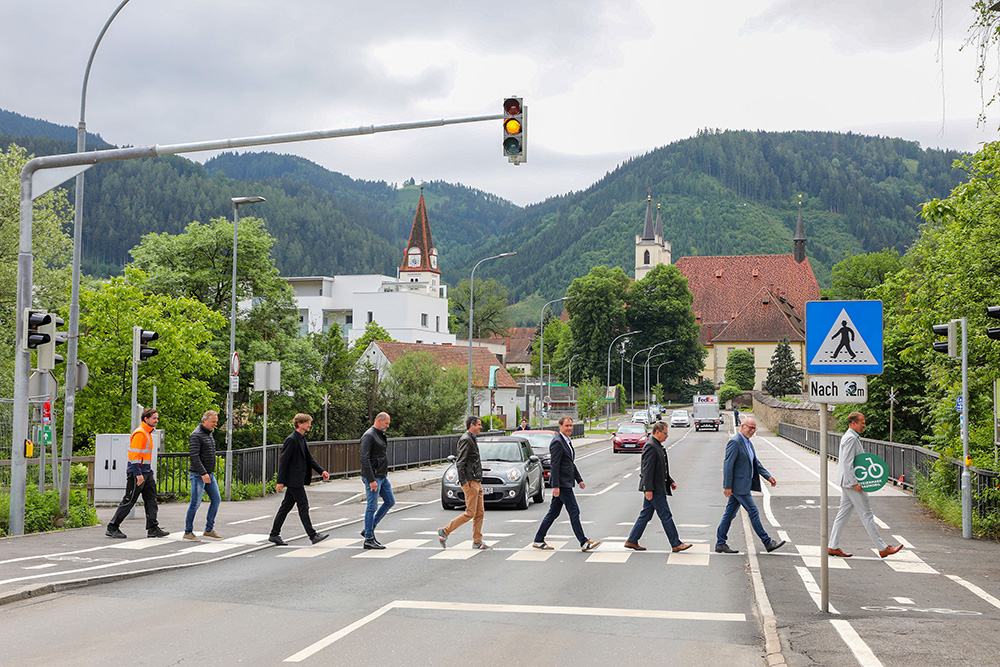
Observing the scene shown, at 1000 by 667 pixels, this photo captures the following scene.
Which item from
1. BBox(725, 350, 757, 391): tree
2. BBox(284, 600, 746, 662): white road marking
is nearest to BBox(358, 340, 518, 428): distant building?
BBox(284, 600, 746, 662): white road marking

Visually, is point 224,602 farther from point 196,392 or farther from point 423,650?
point 196,392

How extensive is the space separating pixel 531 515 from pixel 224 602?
1001 centimetres

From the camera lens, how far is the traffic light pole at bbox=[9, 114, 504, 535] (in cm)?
1290

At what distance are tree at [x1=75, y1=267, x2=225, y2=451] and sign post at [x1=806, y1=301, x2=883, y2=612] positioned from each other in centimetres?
2642

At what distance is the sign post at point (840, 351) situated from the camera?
8.29m

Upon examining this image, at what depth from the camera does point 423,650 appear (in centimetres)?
726

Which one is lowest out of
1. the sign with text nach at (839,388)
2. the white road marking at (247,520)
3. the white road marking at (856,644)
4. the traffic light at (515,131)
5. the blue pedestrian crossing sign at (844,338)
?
the white road marking at (247,520)

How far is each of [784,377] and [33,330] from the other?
103 m

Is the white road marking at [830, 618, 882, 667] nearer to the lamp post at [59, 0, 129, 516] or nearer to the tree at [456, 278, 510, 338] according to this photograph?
the lamp post at [59, 0, 129, 516]

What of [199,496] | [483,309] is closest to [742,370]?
[483,309]

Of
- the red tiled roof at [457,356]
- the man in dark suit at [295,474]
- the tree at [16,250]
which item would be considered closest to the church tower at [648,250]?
the red tiled roof at [457,356]

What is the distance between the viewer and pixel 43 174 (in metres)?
14.9

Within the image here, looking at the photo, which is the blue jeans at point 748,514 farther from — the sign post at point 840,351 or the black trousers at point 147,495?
the black trousers at point 147,495

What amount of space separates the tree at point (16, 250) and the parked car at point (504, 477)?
21485 millimetres
